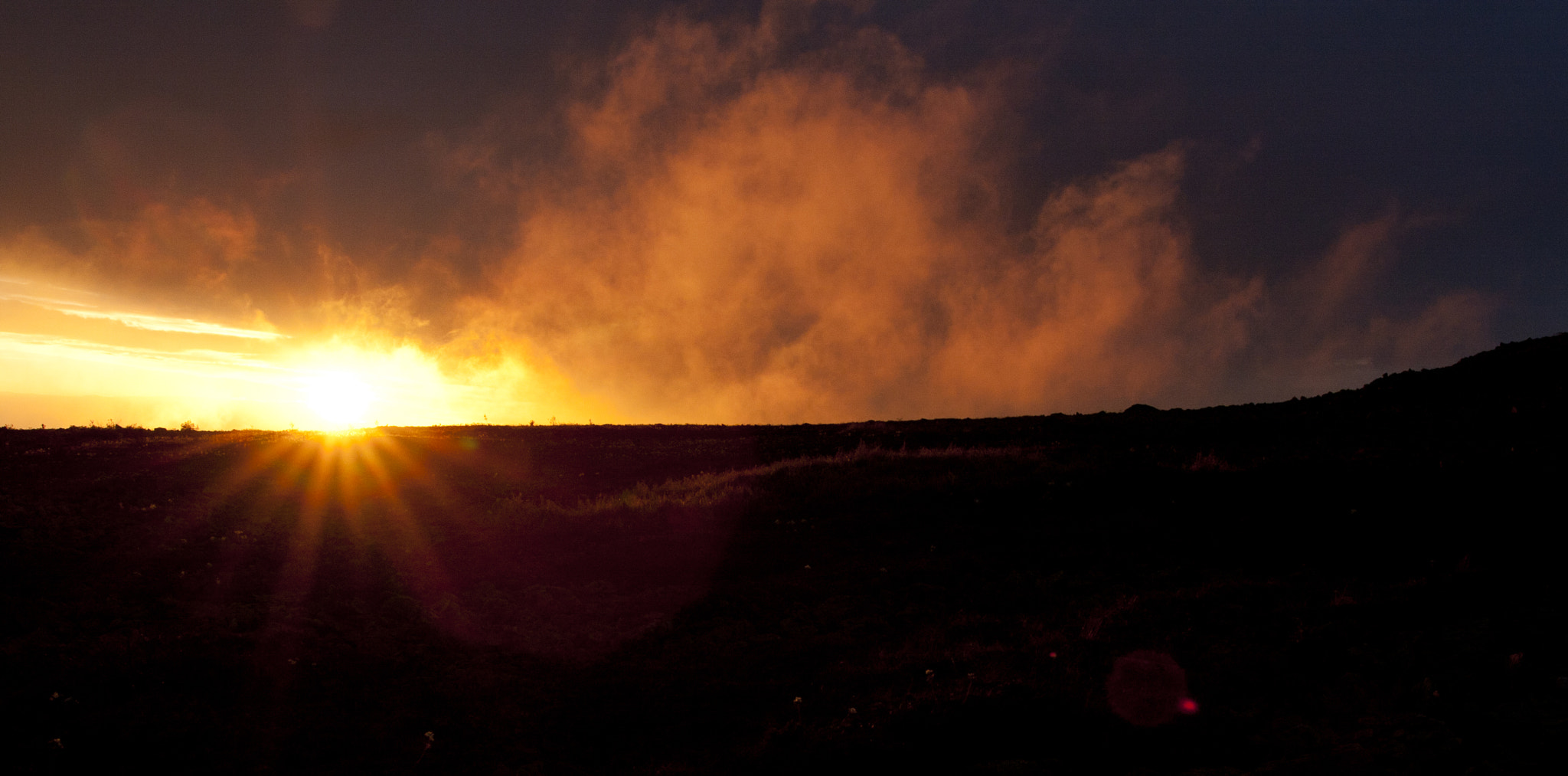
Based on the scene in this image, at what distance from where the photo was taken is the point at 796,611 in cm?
1180

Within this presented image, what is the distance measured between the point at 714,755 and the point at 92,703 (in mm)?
6237

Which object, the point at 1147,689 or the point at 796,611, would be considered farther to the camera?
the point at 796,611

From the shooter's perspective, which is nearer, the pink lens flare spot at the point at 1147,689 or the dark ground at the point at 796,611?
the dark ground at the point at 796,611

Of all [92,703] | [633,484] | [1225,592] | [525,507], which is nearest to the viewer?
[92,703]

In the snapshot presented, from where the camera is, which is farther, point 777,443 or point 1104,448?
point 777,443

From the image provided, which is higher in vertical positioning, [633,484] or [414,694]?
[633,484]

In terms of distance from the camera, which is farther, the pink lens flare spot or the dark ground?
the pink lens flare spot

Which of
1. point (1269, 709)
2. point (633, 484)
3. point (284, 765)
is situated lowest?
point (284, 765)

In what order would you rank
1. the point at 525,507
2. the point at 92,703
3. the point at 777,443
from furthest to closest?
the point at 777,443
the point at 525,507
the point at 92,703

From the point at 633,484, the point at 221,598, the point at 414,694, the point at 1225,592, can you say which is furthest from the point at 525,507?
the point at 1225,592

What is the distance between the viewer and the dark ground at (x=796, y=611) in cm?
727

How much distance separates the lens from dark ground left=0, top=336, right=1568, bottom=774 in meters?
7.27

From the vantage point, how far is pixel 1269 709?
7461mm

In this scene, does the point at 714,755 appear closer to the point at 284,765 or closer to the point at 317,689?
the point at 284,765
